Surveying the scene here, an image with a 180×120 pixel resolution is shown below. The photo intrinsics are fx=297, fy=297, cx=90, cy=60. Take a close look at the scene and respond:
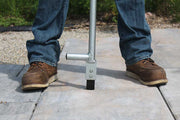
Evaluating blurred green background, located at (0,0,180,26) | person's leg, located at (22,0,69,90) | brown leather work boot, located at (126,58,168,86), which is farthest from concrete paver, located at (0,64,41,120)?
blurred green background, located at (0,0,180,26)

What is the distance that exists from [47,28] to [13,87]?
396 mm

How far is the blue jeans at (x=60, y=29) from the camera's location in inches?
67.9

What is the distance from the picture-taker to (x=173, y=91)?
5.38ft

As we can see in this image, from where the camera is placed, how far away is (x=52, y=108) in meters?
1.45

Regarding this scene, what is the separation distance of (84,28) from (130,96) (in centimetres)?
242

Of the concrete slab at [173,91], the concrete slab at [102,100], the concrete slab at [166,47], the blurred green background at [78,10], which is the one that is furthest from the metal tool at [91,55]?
the blurred green background at [78,10]

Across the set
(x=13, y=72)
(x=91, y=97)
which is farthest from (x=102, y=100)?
(x=13, y=72)

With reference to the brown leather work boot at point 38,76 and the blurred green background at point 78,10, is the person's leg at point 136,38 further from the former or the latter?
the blurred green background at point 78,10

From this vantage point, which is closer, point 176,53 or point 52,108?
point 52,108

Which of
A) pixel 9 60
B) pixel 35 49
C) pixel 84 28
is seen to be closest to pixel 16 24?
pixel 84 28

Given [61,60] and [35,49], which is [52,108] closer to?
[35,49]

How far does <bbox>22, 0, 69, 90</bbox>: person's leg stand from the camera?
171 centimetres

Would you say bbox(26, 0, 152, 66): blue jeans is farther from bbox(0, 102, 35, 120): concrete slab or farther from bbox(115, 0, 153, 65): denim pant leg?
bbox(0, 102, 35, 120): concrete slab

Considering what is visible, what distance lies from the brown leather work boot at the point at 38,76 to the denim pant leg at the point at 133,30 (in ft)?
1.54
